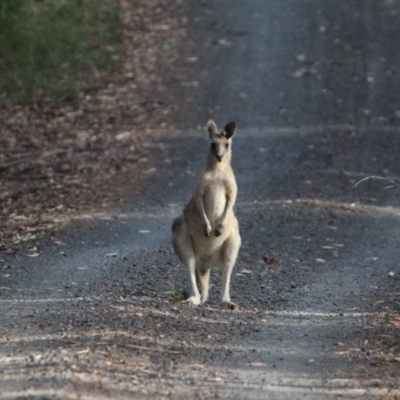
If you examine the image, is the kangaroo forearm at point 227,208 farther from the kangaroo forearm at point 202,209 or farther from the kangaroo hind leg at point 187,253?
the kangaroo hind leg at point 187,253

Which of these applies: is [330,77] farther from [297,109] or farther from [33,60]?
[33,60]

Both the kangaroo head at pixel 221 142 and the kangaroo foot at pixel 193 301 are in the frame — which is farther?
the kangaroo head at pixel 221 142

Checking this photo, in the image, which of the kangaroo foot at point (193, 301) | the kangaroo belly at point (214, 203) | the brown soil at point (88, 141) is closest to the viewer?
the kangaroo foot at point (193, 301)

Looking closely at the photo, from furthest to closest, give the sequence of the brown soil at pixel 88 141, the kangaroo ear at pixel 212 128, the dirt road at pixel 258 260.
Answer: the brown soil at pixel 88 141 → the kangaroo ear at pixel 212 128 → the dirt road at pixel 258 260

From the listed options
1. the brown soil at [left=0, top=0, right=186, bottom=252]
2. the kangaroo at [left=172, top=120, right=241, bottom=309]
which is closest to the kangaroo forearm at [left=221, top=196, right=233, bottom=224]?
the kangaroo at [left=172, top=120, right=241, bottom=309]

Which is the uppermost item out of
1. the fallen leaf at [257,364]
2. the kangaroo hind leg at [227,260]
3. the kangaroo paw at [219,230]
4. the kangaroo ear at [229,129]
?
the kangaroo ear at [229,129]

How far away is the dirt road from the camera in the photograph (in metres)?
5.58

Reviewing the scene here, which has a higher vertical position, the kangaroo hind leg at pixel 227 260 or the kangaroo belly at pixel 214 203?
the kangaroo belly at pixel 214 203

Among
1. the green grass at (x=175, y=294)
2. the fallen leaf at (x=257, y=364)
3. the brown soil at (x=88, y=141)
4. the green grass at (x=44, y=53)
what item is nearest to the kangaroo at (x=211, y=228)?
the green grass at (x=175, y=294)

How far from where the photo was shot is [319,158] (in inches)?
531

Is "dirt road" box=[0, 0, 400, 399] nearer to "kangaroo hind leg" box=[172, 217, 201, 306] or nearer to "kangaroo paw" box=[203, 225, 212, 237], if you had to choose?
"kangaroo hind leg" box=[172, 217, 201, 306]

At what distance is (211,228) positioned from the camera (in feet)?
24.3

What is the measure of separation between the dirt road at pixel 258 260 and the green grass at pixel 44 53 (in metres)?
1.90

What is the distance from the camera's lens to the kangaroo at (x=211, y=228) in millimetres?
7391
